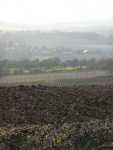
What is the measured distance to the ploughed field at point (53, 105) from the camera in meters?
8.34

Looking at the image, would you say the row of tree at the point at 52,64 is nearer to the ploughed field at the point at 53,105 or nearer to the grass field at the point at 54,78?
the grass field at the point at 54,78

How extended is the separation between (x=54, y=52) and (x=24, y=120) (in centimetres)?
1842

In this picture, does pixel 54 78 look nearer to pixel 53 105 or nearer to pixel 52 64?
pixel 52 64

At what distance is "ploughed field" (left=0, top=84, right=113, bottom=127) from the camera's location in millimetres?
8336

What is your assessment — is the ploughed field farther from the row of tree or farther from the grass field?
the row of tree

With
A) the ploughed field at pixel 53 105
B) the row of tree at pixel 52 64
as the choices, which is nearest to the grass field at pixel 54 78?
the row of tree at pixel 52 64

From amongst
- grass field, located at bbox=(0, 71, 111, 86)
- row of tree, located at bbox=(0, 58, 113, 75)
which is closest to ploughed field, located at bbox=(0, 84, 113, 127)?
grass field, located at bbox=(0, 71, 111, 86)

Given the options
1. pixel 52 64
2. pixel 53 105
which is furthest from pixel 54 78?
pixel 53 105

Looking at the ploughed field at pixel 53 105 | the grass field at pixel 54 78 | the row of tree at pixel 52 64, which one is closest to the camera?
the ploughed field at pixel 53 105

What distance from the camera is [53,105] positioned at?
30.9 ft

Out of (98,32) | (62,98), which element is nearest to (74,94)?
(62,98)

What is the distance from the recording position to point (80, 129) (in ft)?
18.1

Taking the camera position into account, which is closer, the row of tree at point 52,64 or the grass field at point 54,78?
the grass field at point 54,78

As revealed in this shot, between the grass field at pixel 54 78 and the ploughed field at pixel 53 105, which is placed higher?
the grass field at pixel 54 78
